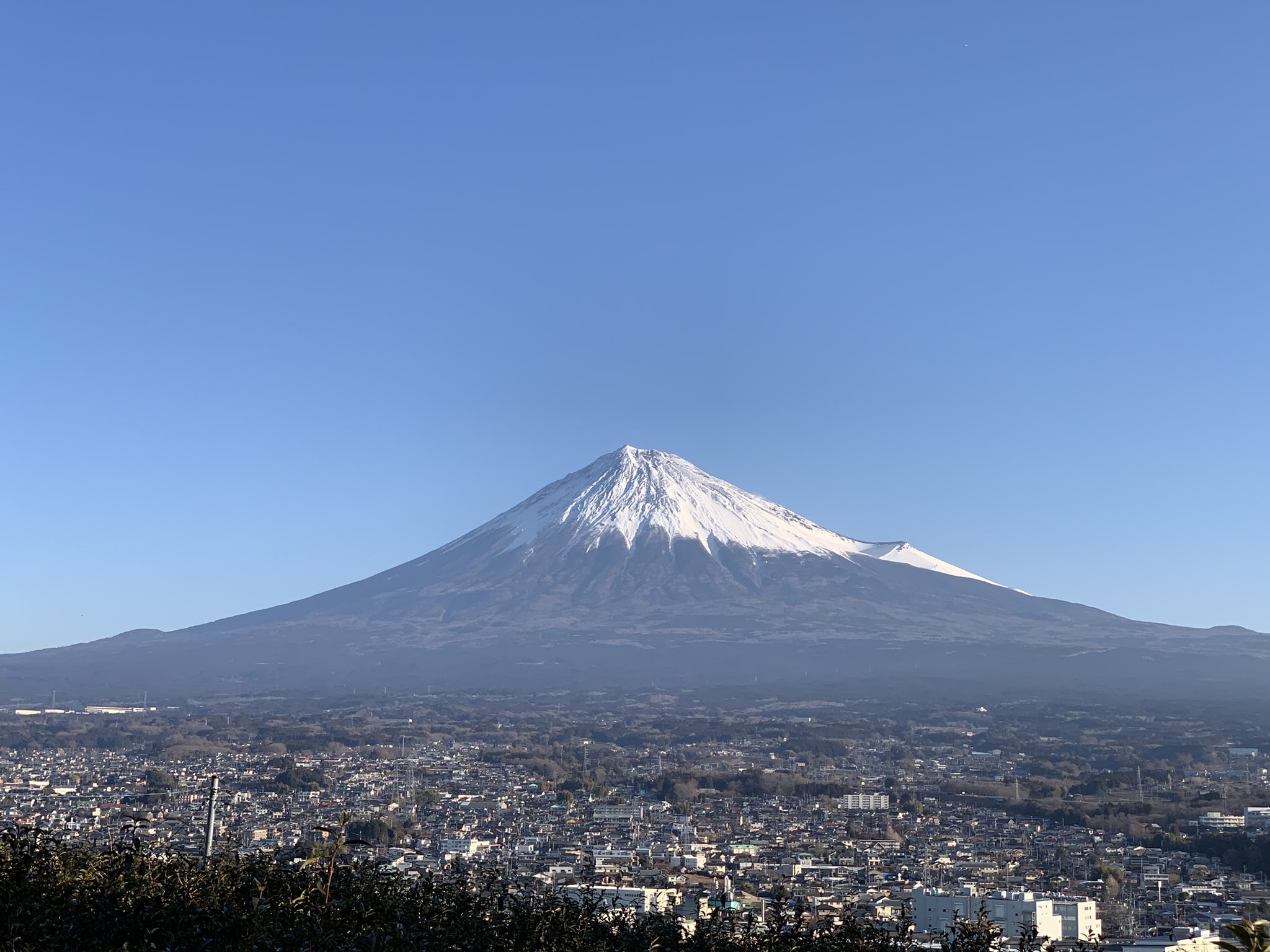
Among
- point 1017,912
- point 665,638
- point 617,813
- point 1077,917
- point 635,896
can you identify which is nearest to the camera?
point 635,896

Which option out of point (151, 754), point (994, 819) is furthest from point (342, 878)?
point (151, 754)

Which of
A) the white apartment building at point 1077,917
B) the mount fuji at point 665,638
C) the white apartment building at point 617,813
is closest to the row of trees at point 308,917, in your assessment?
the white apartment building at point 1077,917

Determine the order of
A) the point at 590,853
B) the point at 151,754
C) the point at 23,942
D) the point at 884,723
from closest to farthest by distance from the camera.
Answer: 1. the point at 23,942
2. the point at 590,853
3. the point at 151,754
4. the point at 884,723

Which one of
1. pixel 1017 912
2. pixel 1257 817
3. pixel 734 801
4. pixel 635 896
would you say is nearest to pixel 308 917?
pixel 635 896

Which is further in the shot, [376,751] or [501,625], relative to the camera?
[501,625]

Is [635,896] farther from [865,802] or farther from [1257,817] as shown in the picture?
[865,802]

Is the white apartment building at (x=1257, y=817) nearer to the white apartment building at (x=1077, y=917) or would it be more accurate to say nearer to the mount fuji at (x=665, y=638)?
the white apartment building at (x=1077, y=917)

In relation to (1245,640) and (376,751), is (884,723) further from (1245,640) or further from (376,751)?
(1245,640)
